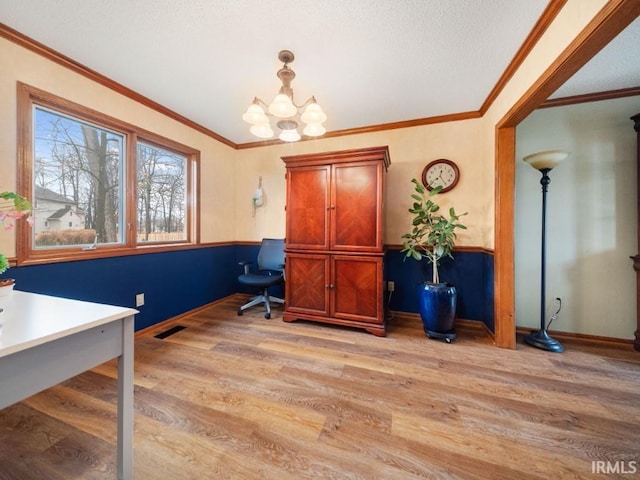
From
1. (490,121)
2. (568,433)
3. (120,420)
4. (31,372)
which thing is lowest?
(568,433)

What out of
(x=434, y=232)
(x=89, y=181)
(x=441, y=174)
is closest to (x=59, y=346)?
Answer: (x=89, y=181)

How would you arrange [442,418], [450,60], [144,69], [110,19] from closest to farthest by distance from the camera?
[442,418]
[110,19]
[450,60]
[144,69]

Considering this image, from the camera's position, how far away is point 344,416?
133cm

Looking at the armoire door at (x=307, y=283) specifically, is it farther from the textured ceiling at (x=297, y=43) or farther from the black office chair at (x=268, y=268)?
the textured ceiling at (x=297, y=43)

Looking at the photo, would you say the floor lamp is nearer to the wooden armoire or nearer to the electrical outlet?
the wooden armoire

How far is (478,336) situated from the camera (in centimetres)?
233

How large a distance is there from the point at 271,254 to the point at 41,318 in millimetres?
2362

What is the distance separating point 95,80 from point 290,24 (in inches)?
67.8

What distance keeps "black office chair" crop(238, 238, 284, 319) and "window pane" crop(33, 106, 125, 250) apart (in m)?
1.37

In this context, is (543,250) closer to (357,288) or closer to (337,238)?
(357,288)

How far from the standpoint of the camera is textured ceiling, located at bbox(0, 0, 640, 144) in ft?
4.50

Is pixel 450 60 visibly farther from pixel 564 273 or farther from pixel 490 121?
pixel 564 273

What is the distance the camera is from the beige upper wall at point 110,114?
153 centimetres

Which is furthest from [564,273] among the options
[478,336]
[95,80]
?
[95,80]
